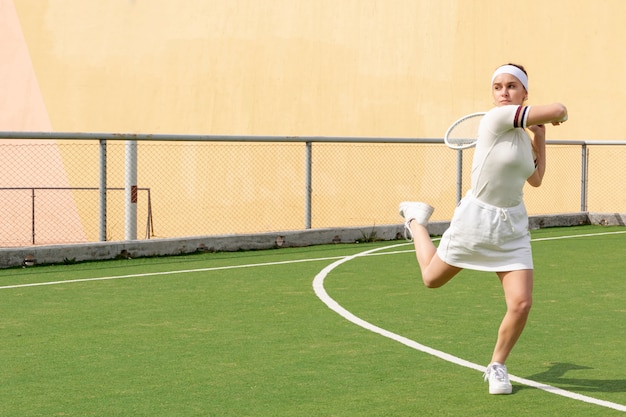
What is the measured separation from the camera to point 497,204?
652cm

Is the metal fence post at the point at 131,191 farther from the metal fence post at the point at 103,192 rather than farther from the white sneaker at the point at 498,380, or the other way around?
the white sneaker at the point at 498,380

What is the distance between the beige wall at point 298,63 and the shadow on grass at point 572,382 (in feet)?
53.2

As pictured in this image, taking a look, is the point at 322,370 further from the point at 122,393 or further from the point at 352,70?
the point at 352,70

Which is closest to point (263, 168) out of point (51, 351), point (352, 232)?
point (352, 232)

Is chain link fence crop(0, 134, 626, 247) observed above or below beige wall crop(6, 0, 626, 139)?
below

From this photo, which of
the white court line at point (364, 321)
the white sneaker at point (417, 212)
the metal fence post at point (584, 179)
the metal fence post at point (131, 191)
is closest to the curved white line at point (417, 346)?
the white court line at point (364, 321)

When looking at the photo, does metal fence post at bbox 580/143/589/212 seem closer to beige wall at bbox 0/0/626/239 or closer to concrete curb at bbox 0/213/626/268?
concrete curb at bbox 0/213/626/268

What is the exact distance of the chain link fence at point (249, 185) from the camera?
22734mm

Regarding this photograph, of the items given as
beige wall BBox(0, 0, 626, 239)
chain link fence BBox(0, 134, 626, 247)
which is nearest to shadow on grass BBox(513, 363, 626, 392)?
chain link fence BBox(0, 134, 626, 247)

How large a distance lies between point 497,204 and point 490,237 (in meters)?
0.22

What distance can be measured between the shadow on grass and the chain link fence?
50.0 ft

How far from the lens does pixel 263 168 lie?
25625 millimetres

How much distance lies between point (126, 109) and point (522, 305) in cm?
2365

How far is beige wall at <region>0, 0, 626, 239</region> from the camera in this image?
911 inches
